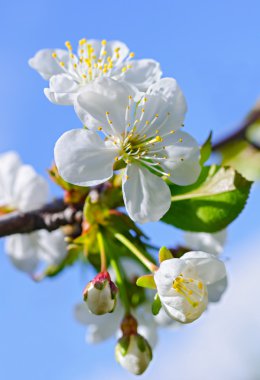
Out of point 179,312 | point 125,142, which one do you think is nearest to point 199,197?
point 125,142

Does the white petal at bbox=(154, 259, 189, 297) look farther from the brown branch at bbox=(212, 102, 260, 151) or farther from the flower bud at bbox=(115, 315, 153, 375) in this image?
the brown branch at bbox=(212, 102, 260, 151)

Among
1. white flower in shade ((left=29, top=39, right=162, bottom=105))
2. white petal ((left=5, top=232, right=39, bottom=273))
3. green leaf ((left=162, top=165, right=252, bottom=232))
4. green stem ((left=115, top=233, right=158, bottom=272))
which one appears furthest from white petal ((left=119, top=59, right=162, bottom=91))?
white petal ((left=5, top=232, right=39, bottom=273))

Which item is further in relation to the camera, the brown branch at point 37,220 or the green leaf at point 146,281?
the brown branch at point 37,220

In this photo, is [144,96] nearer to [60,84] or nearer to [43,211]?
[60,84]

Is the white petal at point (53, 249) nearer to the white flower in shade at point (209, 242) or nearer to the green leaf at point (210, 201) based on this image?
the white flower in shade at point (209, 242)

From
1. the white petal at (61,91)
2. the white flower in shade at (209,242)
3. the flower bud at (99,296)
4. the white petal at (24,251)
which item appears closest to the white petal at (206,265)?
the flower bud at (99,296)
